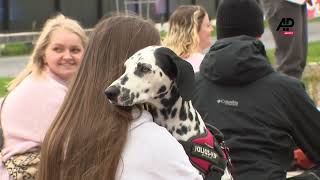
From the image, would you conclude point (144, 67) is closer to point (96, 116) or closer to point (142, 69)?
point (142, 69)

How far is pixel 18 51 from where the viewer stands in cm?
1969

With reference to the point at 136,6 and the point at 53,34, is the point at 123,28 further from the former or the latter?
the point at 136,6

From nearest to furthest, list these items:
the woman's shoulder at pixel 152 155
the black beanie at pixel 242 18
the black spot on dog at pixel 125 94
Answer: the woman's shoulder at pixel 152 155 → the black spot on dog at pixel 125 94 → the black beanie at pixel 242 18

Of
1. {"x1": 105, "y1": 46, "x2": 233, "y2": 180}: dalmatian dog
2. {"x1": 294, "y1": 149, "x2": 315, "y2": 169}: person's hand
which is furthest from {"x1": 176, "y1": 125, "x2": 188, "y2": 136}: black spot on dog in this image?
{"x1": 294, "y1": 149, "x2": 315, "y2": 169}: person's hand

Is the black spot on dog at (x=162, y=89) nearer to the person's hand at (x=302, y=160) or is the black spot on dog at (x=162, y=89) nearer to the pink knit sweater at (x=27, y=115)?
the pink knit sweater at (x=27, y=115)

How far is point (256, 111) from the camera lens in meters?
3.63

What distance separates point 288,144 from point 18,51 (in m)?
16.8

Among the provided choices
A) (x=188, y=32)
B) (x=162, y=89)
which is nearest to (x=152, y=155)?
(x=162, y=89)

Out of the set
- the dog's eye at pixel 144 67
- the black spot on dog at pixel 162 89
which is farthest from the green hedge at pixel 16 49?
the dog's eye at pixel 144 67

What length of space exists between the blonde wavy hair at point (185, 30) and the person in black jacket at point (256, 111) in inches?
106

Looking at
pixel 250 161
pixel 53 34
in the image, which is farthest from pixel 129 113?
pixel 53 34

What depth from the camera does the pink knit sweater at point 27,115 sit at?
12.5 ft

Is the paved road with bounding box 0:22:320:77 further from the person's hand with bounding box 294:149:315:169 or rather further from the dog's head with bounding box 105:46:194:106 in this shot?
the dog's head with bounding box 105:46:194:106

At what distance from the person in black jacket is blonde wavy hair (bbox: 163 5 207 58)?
270 cm
